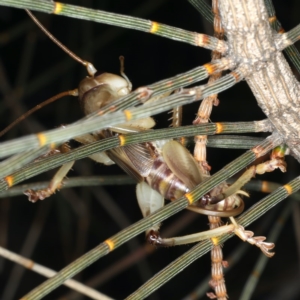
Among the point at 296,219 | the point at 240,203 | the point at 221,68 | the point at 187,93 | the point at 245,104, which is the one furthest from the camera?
the point at 245,104

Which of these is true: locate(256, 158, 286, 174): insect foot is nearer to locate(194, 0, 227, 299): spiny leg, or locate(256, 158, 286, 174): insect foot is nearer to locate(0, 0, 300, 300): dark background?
locate(194, 0, 227, 299): spiny leg

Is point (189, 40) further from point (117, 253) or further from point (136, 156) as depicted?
point (117, 253)

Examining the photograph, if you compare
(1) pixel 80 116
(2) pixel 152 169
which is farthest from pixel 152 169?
(1) pixel 80 116

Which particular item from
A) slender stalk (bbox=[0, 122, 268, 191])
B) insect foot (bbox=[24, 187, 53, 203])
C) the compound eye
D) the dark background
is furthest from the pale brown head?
the dark background

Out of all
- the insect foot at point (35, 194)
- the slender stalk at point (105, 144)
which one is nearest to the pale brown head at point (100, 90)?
the insect foot at point (35, 194)

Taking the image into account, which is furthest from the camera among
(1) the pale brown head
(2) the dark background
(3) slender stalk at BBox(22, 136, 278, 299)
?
(2) the dark background

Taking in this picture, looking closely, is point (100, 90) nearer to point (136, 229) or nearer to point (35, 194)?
point (35, 194)

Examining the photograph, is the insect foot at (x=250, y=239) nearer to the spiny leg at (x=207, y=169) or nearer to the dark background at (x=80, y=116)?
the spiny leg at (x=207, y=169)

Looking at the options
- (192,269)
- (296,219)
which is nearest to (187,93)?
(296,219)
